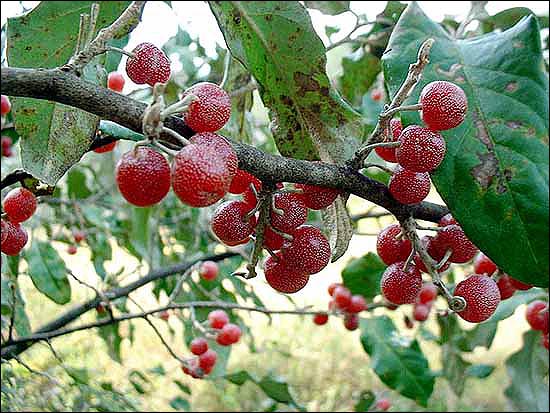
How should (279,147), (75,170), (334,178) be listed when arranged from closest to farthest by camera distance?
(334,178) < (279,147) < (75,170)

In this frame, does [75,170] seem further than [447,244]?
Yes

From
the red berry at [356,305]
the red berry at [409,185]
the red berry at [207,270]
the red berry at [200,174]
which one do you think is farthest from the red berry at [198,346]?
the red berry at [200,174]

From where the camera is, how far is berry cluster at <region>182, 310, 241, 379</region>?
1485mm

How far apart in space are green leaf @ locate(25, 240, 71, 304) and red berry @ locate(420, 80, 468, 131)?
1140 millimetres

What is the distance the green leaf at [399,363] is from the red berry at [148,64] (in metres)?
1.17

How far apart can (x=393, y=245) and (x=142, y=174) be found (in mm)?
324

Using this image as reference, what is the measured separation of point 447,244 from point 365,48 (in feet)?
3.01

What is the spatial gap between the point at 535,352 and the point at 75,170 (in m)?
1.39

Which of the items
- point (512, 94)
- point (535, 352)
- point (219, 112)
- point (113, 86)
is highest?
point (113, 86)

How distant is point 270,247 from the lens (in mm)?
643

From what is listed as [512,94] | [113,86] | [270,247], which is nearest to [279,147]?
[270,247]

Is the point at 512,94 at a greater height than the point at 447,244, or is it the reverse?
the point at 512,94

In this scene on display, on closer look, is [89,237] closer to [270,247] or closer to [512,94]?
[270,247]

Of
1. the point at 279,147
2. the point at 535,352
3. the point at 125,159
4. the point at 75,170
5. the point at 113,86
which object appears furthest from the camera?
the point at 75,170
